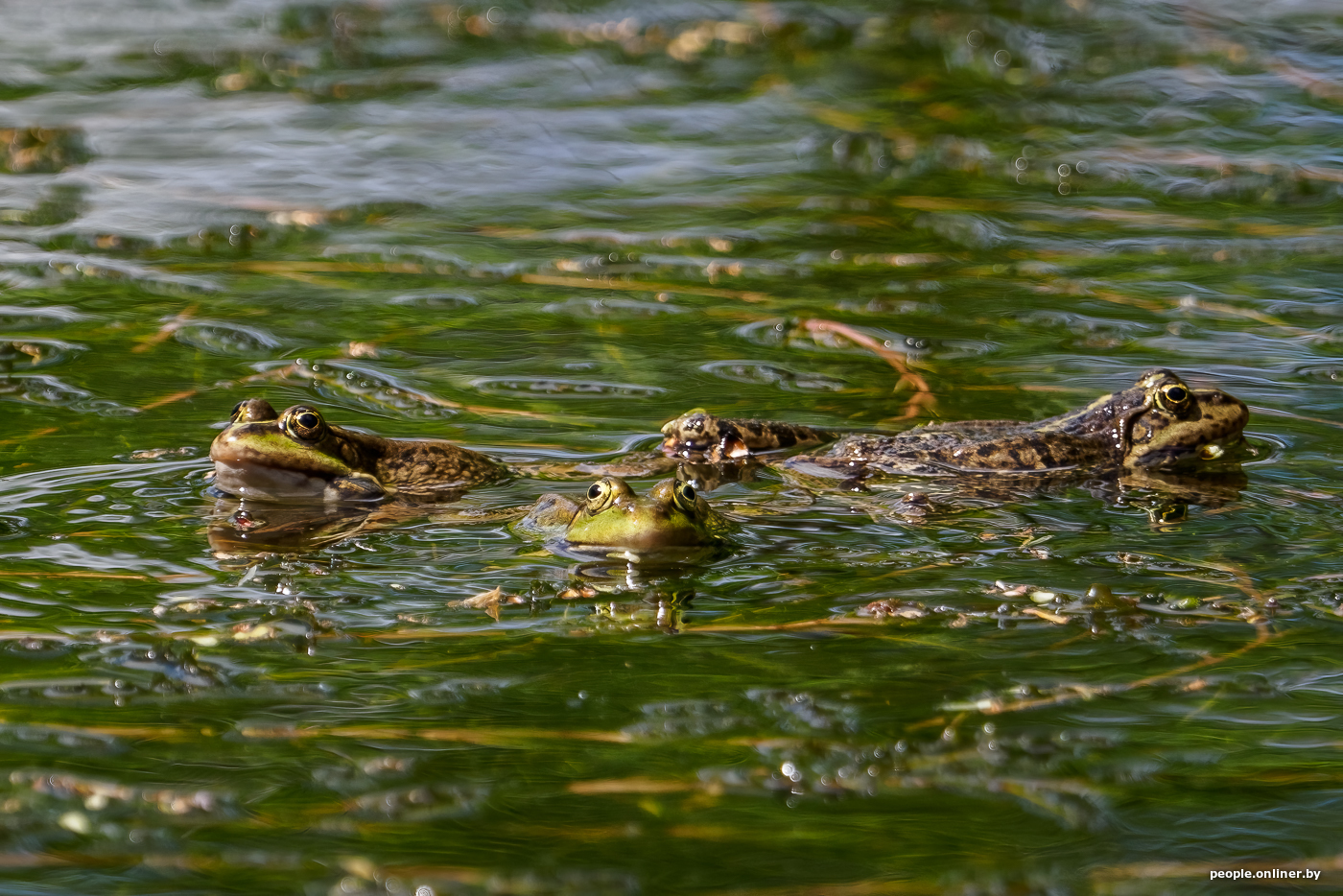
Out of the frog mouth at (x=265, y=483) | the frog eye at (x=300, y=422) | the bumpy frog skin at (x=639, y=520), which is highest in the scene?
the frog eye at (x=300, y=422)

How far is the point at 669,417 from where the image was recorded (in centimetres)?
693

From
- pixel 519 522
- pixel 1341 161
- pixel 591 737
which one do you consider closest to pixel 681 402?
pixel 519 522

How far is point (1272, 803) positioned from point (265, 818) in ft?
7.69

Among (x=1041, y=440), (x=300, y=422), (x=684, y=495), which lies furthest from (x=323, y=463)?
(x=1041, y=440)

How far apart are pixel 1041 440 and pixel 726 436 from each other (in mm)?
1263

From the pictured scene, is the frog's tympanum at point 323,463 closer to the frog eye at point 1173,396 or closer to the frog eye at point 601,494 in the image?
the frog eye at point 601,494

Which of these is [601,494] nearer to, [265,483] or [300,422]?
[300,422]

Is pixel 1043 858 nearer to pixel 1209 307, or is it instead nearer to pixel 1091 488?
pixel 1091 488

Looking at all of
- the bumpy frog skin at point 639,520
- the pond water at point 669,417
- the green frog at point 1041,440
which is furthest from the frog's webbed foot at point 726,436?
the bumpy frog skin at point 639,520

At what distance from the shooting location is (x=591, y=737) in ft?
13.3

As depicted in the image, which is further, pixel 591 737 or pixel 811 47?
pixel 811 47

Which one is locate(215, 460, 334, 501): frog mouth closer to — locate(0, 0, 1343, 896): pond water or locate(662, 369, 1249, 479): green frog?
locate(0, 0, 1343, 896): pond water

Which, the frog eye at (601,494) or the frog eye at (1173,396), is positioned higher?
the frog eye at (1173,396)

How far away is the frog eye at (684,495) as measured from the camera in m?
5.36
